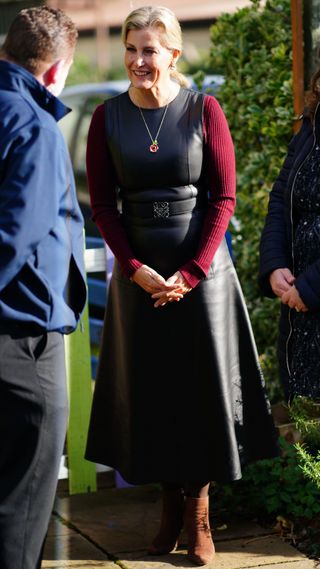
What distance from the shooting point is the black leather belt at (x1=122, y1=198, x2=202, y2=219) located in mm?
4250

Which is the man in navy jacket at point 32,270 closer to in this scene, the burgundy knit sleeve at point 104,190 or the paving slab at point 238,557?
the burgundy knit sleeve at point 104,190

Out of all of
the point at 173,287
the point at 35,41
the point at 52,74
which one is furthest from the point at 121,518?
the point at 35,41

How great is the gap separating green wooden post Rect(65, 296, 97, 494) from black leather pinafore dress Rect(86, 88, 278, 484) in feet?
2.60

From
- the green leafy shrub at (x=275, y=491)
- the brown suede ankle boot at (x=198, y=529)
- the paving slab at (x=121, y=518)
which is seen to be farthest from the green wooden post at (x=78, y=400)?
the brown suede ankle boot at (x=198, y=529)

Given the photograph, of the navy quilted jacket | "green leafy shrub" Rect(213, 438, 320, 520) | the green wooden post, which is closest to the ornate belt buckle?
the navy quilted jacket

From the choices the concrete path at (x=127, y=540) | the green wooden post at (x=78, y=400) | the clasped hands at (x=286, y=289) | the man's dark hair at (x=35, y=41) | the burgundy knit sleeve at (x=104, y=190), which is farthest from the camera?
the green wooden post at (x=78, y=400)

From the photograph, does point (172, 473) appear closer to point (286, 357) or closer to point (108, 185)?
point (286, 357)

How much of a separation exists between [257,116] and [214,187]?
1.61m

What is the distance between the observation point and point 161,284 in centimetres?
418

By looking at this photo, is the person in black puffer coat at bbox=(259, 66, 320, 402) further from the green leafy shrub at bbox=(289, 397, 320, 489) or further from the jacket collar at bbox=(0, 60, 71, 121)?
the jacket collar at bbox=(0, 60, 71, 121)

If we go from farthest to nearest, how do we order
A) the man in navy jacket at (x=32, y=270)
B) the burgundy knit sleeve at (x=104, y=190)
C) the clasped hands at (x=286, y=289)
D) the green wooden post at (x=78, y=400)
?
the green wooden post at (x=78, y=400) → the burgundy knit sleeve at (x=104, y=190) → the clasped hands at (x=286, y=289) → the man in navy jacket at (x=32, y=270)

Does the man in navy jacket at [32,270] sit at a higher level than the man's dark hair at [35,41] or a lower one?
lower

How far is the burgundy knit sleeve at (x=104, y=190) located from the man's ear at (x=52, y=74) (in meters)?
0.89

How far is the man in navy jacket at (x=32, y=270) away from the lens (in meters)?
3.27
